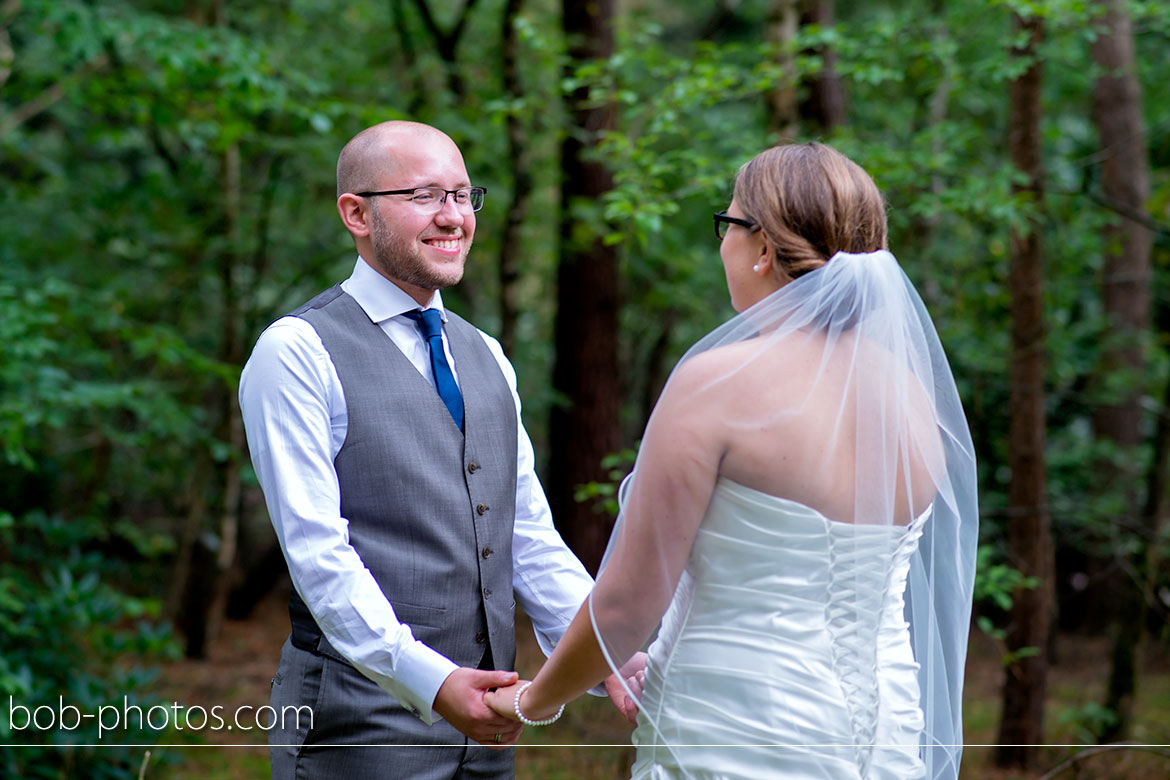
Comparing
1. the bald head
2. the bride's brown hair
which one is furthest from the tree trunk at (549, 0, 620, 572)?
the bride's brown hair

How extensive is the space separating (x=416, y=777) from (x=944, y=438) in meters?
1.32

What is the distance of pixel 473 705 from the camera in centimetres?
207

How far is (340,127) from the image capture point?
6473 millimetres

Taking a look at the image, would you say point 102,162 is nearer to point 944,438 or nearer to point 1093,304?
point 944,438

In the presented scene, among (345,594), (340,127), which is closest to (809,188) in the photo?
(345,594)

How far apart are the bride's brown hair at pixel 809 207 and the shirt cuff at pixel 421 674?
1.04 meters

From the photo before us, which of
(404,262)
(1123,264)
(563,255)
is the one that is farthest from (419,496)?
(1123,264)

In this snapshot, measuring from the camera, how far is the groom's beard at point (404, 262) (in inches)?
91.8

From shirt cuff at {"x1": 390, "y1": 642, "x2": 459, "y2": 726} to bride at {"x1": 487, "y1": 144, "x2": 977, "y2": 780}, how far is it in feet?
0.94

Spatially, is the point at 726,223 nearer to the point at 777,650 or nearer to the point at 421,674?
the point at 777,650

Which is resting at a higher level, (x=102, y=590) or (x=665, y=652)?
(x=665, y=652)

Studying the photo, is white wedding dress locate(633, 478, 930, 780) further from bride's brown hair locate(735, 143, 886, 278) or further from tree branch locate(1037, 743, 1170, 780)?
tree branch locate(1037, 743, 1170, 780)

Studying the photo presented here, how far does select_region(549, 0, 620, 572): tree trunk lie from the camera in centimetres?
682

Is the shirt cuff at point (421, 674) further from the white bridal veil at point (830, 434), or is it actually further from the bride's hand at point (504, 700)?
the white bridal veil at point (830, 434)
